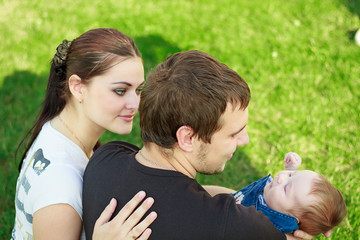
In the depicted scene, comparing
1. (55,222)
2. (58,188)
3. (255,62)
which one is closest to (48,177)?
(58,188)

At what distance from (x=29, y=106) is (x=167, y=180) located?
11.9 feet

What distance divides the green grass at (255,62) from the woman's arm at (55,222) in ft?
4.40

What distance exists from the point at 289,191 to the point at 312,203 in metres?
0.17

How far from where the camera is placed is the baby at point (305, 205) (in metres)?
2.28

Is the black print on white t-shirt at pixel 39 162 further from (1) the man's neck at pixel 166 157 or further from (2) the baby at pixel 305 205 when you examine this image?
(2) the baby at pixel 305 205

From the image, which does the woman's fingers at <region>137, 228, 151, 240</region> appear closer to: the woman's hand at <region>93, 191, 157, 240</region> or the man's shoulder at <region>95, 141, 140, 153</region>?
the woman's hand at <region>93, 191, 157, 240</region>

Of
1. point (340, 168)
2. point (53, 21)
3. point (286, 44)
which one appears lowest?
point (340, 168)

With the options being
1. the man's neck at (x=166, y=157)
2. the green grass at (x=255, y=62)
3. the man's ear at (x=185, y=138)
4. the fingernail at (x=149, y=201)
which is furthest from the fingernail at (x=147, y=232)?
the green grass at (x=255, y=62)

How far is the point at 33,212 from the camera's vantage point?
7.61 feet

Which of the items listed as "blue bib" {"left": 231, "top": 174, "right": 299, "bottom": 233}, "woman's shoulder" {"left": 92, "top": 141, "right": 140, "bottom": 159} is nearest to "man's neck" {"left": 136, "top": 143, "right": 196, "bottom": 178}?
"woman's shoulder" {"left": 92, "top": 141, "right": 140, "bottom": 159}

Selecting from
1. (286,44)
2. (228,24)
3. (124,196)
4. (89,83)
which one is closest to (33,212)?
(124,196)

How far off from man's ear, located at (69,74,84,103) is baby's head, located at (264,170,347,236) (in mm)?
1506

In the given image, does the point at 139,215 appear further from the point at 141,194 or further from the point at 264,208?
the point at 264,208

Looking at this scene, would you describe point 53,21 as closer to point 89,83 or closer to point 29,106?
point 29,106
